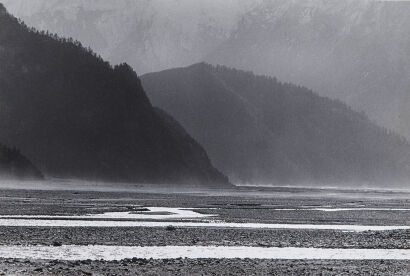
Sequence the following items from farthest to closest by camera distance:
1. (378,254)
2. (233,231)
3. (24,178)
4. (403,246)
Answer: (24,178)
(233,231)
(403,246)
(378,254)

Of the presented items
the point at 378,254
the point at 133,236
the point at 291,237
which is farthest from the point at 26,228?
the point at 378,254

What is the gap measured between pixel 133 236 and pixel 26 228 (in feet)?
14.1

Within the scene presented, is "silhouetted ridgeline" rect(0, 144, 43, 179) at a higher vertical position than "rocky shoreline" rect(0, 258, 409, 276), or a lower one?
higher

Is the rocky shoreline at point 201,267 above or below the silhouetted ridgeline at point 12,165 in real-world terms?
below

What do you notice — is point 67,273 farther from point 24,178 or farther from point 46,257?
point 24,178

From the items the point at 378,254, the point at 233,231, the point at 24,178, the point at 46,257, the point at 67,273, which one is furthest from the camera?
the point at 24,178

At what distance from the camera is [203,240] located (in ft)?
78.9

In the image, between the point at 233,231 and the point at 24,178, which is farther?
the point at 24,178

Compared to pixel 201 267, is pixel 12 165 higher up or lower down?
higher up

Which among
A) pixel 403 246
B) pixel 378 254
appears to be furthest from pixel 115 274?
pixel 403 246

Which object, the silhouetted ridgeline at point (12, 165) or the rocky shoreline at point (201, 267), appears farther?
the silhouetted ridgeline at point (12, 165)

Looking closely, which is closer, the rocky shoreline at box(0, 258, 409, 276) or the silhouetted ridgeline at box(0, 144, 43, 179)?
the rocky shoreline at box(0, 258, 409, 276)

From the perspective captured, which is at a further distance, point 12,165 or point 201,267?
point 12,165

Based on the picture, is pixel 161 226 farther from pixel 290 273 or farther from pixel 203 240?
pixel 290 273
